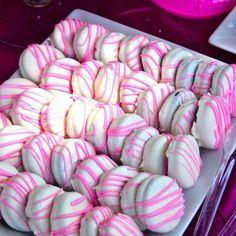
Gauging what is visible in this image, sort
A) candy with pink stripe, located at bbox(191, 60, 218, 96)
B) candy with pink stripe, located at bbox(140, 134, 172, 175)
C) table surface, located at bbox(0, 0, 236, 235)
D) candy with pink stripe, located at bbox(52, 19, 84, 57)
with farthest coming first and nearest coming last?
table surface, located at bbox(0, 0, 236, 235) < candy with pink stripe, located at bbox(52, 19, 84, 57) < candy with pink stripe, located at bbox(191, 60, 218, 96) < candy with pink stripe, located at bbox(140, 134, 172, 175)

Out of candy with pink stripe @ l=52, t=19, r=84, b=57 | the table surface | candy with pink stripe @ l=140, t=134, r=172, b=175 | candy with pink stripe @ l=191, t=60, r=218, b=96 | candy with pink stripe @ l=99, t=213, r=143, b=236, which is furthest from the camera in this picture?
the table surface

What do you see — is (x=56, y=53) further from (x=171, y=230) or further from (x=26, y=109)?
(x=171, y=230)

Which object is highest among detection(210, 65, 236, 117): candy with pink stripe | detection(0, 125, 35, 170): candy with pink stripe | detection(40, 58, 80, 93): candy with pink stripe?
detection(210, 65, 236, 117): candy with pink stripe

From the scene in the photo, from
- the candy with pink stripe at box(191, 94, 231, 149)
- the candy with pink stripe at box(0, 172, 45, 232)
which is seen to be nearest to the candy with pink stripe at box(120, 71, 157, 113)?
the candy with pink stripe at box(191, 94, 231, 149)

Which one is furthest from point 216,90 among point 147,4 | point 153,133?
point 147,4

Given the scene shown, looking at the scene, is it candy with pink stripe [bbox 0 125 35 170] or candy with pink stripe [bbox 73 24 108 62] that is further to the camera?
candy with pink stripe [bbox 73 24 108 62]

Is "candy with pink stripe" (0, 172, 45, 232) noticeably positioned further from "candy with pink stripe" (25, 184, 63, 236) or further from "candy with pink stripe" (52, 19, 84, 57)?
"candy with pink stripe" (52, 19, 84, 57)

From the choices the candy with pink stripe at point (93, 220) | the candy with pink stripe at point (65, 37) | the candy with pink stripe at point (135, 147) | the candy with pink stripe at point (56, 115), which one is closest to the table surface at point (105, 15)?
the candy with pink stripe at point (65, 37)
